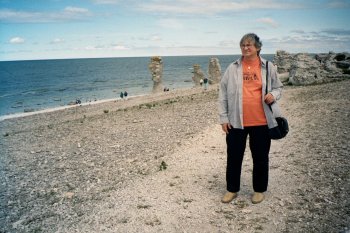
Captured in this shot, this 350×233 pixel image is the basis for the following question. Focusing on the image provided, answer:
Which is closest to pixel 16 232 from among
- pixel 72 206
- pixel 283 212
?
pixel 72 206

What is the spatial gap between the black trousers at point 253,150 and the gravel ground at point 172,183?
0.57 m

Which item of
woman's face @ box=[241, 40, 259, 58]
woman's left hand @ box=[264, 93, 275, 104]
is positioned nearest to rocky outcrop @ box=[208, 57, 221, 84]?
woman's face @ box=[241, 40, 259, 58]

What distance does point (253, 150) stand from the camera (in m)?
6.68

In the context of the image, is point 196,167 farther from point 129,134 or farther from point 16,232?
point 129,134

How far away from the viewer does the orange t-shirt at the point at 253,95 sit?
639 centimetres

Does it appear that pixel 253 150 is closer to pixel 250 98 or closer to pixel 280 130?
pixel 280 130

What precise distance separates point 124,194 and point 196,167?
261cm

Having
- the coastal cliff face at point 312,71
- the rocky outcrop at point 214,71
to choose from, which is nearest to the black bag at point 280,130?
the coastal cliff face at point 312,71

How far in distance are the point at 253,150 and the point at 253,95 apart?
113cm

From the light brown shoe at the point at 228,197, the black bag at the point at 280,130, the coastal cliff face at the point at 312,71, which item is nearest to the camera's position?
the black bag at the point at 280,130

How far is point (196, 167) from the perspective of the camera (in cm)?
1010

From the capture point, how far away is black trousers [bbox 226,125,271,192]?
6.50 metres

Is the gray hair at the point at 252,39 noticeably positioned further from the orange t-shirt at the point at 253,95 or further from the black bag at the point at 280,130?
the black bag at the point at 280,130

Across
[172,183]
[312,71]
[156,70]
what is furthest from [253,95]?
[156,70]
